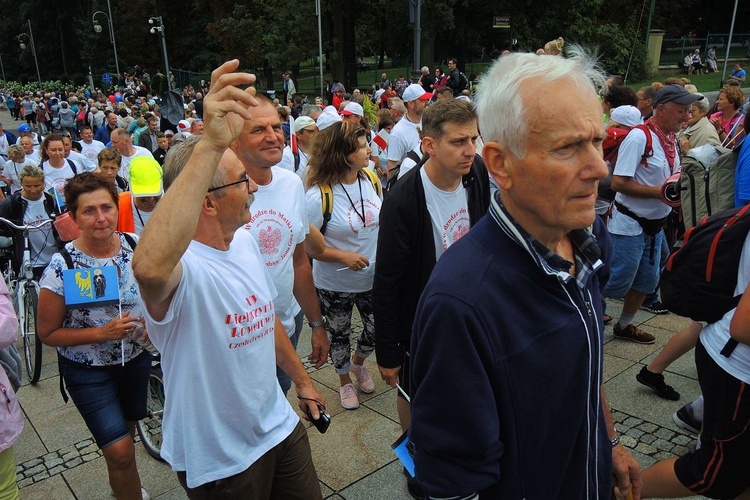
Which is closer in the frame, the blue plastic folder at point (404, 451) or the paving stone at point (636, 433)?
the blue plastic folder at point (404, 451)

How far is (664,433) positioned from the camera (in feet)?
12.7

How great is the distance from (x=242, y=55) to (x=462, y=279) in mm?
42622

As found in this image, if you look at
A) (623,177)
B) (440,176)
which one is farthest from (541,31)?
(440,176)

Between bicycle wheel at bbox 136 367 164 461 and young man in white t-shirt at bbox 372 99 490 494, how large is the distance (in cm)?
170

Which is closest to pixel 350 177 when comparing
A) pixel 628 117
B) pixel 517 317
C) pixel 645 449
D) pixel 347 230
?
pixel 347 230

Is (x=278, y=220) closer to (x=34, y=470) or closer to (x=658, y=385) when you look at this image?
(x=34, y=470)

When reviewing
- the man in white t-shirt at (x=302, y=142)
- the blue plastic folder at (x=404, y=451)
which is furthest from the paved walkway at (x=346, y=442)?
the man in white t-shirt at (x=302, y=142)

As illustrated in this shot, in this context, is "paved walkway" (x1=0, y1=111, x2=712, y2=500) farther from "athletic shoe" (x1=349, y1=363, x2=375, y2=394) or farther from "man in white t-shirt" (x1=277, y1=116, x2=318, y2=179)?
"man in white t-shirt" (x1=277, y1=116, x2=318, y2=179)

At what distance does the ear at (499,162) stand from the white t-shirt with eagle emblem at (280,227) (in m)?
1.80

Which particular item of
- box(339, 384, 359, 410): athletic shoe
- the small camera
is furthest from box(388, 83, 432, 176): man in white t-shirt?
the small camera

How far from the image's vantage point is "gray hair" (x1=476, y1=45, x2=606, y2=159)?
5.09ft

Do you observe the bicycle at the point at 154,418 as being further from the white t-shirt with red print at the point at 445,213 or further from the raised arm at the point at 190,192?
the raised arm at the point at 190,192

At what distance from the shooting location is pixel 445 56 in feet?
132

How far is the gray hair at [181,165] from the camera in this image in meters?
2.18
